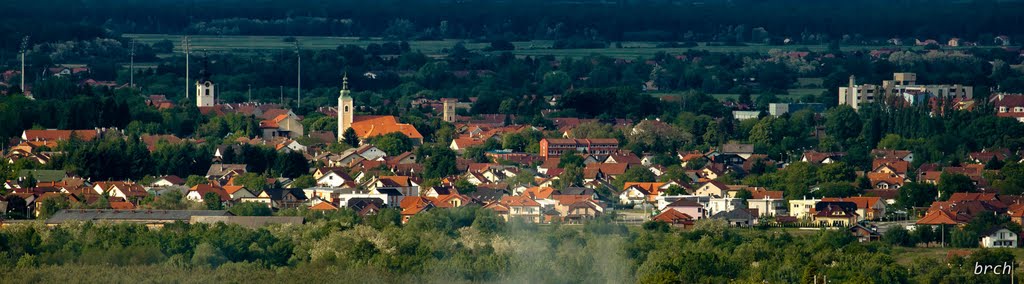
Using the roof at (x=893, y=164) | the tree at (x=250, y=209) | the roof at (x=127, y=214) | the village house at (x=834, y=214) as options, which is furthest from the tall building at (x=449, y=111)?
the roof at (x=127, y=214)

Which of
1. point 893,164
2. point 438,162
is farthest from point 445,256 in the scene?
point 893,164

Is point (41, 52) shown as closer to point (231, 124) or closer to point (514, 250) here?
point (231, 124)

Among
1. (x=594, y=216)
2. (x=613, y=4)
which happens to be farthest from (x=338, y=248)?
(x=613, y=4)

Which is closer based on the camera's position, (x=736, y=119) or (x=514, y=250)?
(x=514, y=250)

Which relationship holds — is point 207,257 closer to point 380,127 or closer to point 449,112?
point 380,127

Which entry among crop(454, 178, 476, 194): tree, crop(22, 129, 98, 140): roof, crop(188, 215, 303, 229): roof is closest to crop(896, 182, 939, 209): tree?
crop(454, 178, 476, 194): tree

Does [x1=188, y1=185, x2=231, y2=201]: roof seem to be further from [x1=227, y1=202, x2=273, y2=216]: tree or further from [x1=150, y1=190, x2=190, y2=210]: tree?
[x1=227, y1=202, x2=273, y2=216]: tree

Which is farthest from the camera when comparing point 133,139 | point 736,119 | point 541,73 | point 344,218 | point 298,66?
point 541,73
